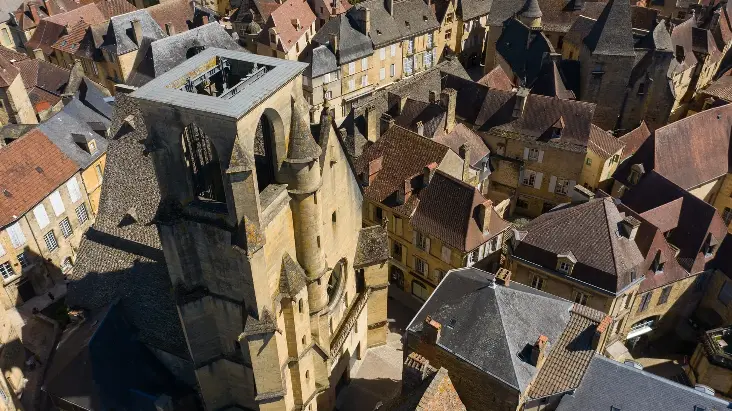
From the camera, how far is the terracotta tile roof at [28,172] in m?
46.0

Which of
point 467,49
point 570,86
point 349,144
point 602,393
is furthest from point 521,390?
point 467,49

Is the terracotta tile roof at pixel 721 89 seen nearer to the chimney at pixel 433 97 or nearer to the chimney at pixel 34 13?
the chimney at pixel 433 97

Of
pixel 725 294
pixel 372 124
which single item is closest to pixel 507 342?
pixel 725 294

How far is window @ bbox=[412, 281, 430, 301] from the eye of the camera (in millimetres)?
46562

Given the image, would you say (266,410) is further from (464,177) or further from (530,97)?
(530,97)

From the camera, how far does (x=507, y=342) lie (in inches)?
1164

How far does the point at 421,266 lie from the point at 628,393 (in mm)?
19852

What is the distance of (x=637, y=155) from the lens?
165 feet

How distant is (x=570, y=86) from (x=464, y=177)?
21125mm

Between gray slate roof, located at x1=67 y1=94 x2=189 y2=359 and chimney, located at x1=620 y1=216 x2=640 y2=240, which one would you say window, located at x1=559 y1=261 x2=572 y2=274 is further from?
gray slate roof, located at x1=67 y1=94 x2=189 y2=359

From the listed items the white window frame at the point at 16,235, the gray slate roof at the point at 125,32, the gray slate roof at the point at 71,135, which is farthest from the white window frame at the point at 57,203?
the gray slate roof at the point at 125,32

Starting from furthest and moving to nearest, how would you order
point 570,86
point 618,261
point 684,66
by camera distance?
point 684,66 → point 570,86 → point 618,261

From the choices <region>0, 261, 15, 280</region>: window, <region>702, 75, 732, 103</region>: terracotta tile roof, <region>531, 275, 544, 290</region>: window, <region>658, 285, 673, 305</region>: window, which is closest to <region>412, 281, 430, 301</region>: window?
<region>531, 275, 544, 290</region>: window

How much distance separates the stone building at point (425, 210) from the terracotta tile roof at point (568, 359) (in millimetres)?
11677
